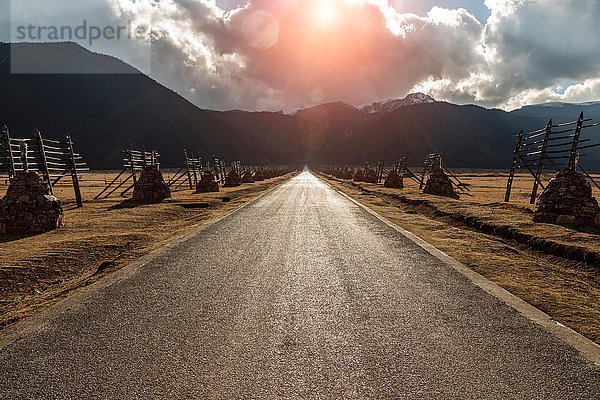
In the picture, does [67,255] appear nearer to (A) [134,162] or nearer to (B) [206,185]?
(A) [134,162]

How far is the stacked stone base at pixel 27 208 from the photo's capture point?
9.27 m

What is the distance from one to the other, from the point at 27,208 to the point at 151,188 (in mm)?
8934

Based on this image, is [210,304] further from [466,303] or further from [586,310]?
[586,310]

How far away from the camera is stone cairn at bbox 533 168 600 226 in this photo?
31.2 ft

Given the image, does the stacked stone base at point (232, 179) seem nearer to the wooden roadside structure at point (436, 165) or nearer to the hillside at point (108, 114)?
the wooden roadside structure at point (436, 165)

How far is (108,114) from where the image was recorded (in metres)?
162

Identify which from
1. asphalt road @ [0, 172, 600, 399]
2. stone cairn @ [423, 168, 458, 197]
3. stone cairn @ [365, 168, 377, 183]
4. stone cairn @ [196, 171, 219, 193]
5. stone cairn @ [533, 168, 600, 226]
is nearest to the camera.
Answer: asphalt road @ [0, 172, 600, 399]

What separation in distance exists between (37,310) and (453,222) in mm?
12422

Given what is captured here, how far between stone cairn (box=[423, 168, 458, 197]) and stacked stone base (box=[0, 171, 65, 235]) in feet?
71.4

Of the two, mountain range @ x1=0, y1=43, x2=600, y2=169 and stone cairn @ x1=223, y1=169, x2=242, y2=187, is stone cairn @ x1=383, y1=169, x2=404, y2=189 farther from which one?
mountain range @ x1=0, y1=43, x2=600, y2=169

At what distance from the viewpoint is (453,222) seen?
12.2 meters

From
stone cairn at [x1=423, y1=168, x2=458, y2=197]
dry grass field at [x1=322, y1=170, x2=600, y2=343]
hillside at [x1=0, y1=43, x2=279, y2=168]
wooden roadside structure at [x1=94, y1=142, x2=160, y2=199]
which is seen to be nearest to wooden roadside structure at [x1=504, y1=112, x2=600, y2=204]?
dry grass field at [x1=322, y1=170, x2=600, y2=343]

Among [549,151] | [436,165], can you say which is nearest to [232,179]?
[436,165]

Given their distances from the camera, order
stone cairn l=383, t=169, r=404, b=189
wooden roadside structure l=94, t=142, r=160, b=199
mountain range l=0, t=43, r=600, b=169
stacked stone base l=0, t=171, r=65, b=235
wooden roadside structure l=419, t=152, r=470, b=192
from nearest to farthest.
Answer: stacked stone base l=0, t=171, r=65, b=235, wooden roadside structure l=94, t=142, r=160, b=199, wooden roadside structure l=419, t=152, r=470, b=192, stone cairn l=383, t=169, r=404, b=189, mountain range l=0, t=43, r=600, b=169
